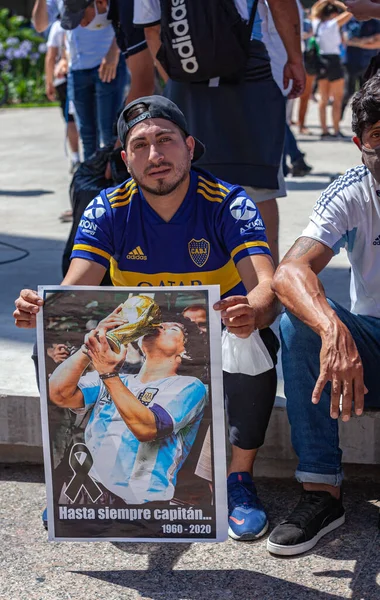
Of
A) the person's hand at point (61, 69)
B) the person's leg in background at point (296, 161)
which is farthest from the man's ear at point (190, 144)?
the person's leg in background at point (296, 161)

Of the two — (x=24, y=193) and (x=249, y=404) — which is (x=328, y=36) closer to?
(x=24, y=193)

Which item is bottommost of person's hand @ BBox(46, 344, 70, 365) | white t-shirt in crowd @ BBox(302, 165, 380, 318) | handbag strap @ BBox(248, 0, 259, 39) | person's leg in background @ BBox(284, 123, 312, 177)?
person's leg in background @ BBox(284, 123, 312, 177)

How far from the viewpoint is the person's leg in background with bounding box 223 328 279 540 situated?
9.76ft

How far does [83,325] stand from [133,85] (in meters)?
1.88

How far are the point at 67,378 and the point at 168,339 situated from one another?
309mm

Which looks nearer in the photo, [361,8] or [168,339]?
[168,339]

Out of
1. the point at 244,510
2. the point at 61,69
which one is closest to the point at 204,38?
the point at 244,510

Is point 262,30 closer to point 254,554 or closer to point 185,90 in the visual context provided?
point 185,90

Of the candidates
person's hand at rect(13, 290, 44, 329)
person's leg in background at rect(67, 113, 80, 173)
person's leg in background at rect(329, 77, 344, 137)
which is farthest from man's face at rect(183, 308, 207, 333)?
person's leg in background at rect(329, 77, 344, 137)

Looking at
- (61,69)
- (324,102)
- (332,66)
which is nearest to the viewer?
(61,69)

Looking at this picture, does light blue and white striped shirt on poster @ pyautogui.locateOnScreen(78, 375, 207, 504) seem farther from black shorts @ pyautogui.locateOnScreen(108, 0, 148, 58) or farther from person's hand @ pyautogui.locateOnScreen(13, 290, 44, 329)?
black shorts @ pyautogui.locateOnScreen(108, 0, 148, 58)

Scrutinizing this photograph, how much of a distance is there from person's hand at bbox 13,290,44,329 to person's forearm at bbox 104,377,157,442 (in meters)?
0.28

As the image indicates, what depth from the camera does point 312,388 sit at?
9.57ft

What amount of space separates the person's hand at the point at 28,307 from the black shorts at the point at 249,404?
2.05 ft
